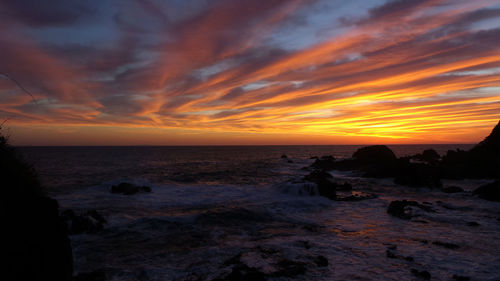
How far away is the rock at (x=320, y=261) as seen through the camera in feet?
32.9

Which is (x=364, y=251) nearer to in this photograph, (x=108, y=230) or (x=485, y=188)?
(x=108, y=230)

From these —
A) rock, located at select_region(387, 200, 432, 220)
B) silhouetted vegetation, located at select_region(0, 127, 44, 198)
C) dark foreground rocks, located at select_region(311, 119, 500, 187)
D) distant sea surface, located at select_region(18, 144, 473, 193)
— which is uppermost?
silhouetted vegetation, located at select_region(0, 127, 44, 198)

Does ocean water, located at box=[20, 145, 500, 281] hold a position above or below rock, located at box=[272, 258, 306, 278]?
below

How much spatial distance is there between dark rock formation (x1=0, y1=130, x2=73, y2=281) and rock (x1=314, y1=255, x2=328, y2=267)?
8208mm

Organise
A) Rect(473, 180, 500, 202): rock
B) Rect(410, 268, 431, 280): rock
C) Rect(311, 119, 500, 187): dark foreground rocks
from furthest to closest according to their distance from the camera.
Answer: Rect(311, 119, 500, 187): dark foreground rocks < Rect(473, 180, 500, 202): rock < Rect(410, 268, 431, 280): rock

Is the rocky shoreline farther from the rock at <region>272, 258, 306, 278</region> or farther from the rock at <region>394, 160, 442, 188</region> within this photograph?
the rock at <region>394, 160, 442, 188</region>

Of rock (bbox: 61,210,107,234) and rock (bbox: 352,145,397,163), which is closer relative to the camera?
rock (bbox: 61,210,107,234)

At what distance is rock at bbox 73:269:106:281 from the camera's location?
8.91m

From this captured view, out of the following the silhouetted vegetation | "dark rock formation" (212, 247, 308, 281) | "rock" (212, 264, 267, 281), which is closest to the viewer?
the silhouetted vegetation

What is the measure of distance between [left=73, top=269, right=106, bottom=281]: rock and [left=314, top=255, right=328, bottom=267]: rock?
25.4ft

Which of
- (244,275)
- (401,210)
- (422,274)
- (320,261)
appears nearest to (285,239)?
(320,261)

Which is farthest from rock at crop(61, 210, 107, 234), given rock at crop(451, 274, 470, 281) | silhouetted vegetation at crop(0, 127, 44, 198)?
rock at crop(451, 274, 470, 281)

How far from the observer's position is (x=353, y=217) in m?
18.0

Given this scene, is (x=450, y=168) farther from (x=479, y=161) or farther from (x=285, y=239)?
(x=285, y=239)
